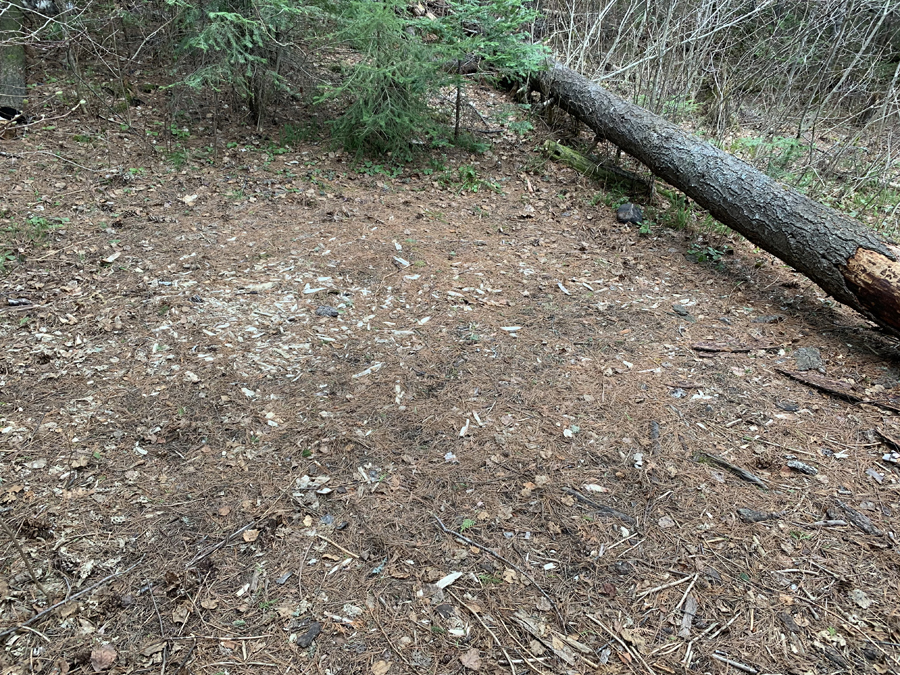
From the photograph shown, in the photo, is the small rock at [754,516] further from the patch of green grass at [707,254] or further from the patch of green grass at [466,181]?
the patch of green grass at [466,181]

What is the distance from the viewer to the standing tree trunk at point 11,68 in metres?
5.81

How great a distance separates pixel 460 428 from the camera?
2998 millimetres

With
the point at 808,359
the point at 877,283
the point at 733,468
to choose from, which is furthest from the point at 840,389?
the point at 733,468

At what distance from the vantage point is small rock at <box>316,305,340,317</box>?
153 inches

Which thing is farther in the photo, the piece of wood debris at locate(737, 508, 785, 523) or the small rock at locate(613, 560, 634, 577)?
the piece of wood debris at locate(737, 508, 785, 523)

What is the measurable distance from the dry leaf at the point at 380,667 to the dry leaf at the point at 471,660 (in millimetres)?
274

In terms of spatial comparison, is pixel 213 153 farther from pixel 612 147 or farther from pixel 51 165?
pixel 612 147

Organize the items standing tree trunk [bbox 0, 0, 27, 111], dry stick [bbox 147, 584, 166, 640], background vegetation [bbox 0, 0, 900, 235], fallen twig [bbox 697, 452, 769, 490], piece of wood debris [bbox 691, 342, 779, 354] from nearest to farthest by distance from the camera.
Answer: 1. dry stick [bbox 147, 584, 166, 640]
2. fallen twig [bbox 697, 452, 769, 490]
3. piece of wood debris [bbox 691, 342, 779, 354]
4. background vegetation [bbox 0, 0, 900, 235]
5. standing tree trunk [bbox 0, 0, 27, 111]

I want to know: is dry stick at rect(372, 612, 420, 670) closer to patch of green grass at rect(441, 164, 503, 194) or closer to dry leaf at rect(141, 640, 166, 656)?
dry leaf at rect(141, 640, 166, 656)

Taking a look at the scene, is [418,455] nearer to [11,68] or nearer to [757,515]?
[757,515]

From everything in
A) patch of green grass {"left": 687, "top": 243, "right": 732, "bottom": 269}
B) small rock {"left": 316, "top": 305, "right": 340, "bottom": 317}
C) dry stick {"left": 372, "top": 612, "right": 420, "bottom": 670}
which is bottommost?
small rock {"left": 316, "top": 305, "right": 340, "bottom": 317}

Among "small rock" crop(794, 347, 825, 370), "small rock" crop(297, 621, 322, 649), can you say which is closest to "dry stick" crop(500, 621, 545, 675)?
"small rock" crop(297, 621, 322, 649)

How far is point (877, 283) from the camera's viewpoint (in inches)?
148

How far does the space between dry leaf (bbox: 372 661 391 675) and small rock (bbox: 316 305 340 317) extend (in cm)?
243
